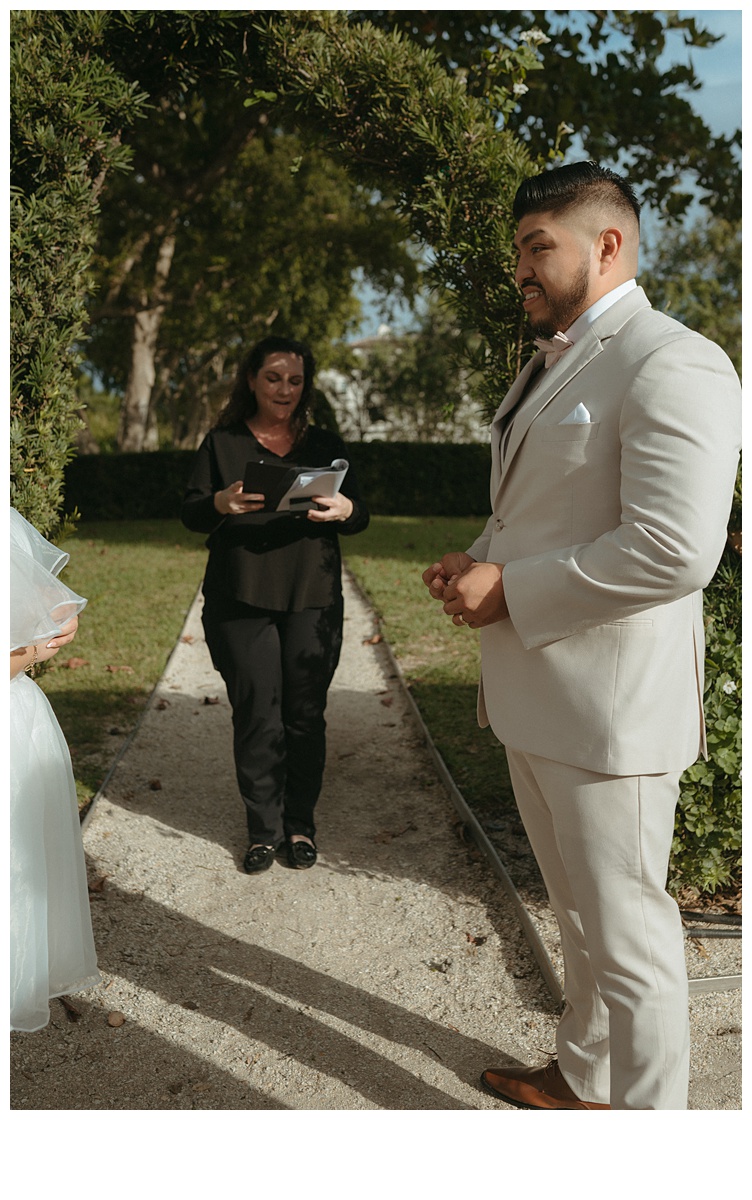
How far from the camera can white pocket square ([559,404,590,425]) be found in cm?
237

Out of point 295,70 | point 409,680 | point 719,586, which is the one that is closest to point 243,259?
point 409,680

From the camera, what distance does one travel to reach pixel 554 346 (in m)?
2.59

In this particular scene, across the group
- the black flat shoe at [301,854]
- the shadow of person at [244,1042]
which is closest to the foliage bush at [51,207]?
the black flat shoe at [301,854]

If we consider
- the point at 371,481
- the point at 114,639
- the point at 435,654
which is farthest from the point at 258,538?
the point at 371,481

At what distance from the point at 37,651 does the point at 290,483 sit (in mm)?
1799

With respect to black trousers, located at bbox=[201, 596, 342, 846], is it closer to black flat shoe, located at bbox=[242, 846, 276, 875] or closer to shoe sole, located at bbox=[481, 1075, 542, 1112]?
black flat shoe, located at bbox=[242, 846, 276, 875]

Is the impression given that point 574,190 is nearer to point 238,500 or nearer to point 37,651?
point 37,651

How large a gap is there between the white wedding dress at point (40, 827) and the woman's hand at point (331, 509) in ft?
5.28

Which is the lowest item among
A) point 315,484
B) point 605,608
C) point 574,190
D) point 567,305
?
point 605,608

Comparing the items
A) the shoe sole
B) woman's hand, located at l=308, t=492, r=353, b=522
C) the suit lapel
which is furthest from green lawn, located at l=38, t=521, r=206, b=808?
the suit lapel

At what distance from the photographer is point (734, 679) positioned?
4.02m

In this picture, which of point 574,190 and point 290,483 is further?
point 290,483

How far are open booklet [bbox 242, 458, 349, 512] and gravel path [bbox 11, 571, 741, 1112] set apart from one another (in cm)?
187

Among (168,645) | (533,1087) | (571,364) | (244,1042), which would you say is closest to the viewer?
(571,364)
